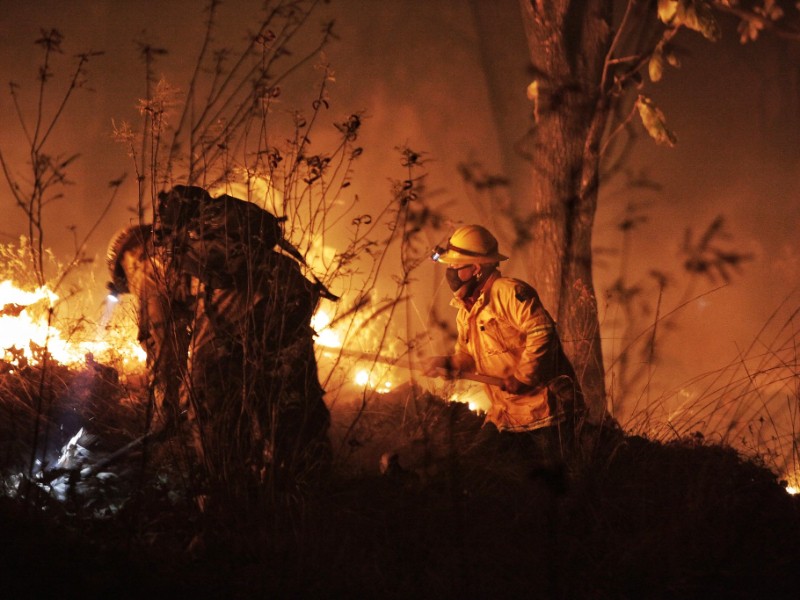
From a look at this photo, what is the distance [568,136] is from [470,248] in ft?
6.62

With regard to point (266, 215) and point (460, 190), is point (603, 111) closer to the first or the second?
point (266, 215)

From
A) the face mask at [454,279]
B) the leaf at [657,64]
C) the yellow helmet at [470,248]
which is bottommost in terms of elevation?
the face mask at [454,279]

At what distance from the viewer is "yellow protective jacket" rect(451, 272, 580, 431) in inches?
187

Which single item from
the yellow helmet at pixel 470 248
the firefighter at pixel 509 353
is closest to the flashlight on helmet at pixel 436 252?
the firefighter at pixel 509 353

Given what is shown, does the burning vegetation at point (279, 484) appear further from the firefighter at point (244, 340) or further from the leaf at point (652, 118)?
the leaf at point (652, 118)

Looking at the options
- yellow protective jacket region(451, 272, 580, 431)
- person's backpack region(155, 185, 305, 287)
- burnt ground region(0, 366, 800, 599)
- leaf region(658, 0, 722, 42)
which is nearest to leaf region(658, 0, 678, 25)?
leaf region(658, 0, 722, 42)

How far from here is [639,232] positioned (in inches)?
492

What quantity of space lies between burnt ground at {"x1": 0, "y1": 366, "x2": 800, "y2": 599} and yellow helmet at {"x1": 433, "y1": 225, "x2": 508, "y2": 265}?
3.89 ft

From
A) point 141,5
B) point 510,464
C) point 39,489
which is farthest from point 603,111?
point 141,5

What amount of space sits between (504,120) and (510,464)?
776 centimetres

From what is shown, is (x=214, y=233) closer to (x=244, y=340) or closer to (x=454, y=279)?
(x=244, y=340)

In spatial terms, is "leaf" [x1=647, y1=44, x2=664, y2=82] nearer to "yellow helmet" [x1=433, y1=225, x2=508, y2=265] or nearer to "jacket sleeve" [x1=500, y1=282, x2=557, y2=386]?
"yellow helmet" [x1=433, y1=225, x2=508, y2=265]

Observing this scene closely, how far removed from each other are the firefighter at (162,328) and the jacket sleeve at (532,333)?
1.88m

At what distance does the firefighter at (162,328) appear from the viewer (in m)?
3.82
